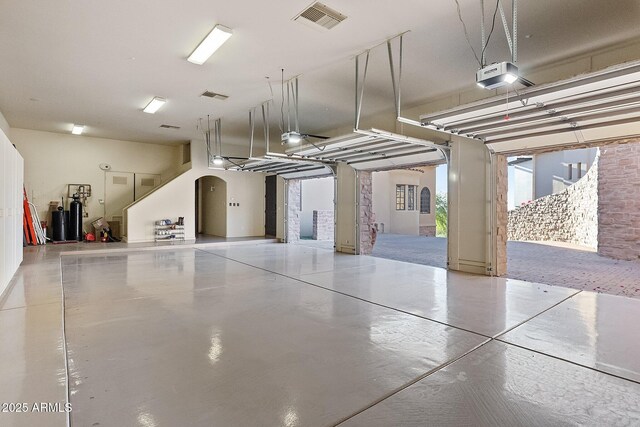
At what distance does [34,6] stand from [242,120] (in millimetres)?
5077

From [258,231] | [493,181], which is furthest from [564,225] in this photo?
[258,231]

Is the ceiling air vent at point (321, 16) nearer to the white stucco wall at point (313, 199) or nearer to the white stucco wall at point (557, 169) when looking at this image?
the white stucco wall at point (313, 199)

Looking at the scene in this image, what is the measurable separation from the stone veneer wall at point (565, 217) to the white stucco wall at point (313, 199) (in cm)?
792

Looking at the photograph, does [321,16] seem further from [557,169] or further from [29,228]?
[557,169]

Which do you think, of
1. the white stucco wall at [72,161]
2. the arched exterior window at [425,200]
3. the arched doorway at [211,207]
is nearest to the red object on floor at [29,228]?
the white stucco wall at [72,161]

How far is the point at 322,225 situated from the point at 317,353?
1081 cm

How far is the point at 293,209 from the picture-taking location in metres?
11.8

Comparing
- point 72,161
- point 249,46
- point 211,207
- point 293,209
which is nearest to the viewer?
point 249,46

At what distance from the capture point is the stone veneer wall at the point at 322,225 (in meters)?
13.6

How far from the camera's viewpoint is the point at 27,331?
320cm

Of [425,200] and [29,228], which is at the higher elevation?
[425,200]

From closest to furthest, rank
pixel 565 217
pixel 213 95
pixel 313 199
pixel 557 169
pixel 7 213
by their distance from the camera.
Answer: pixel 7 213
pixel 213 95
pixel 565 217
pixel 313 199
pixel 557 169

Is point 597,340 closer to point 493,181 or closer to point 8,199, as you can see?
point 493,181

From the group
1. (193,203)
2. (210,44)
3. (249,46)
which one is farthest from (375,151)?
(193,203)
